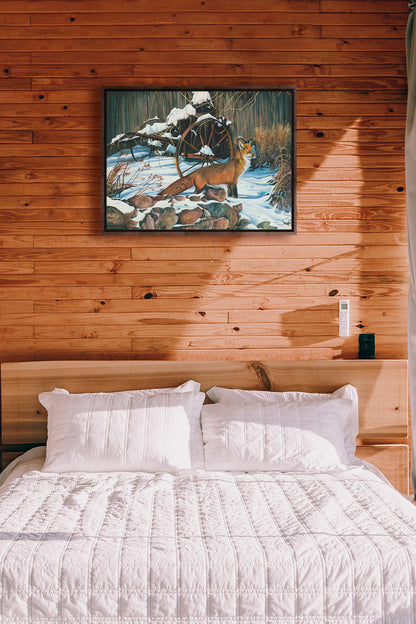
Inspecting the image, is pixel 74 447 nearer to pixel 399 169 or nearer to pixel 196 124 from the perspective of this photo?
pixel 196 124

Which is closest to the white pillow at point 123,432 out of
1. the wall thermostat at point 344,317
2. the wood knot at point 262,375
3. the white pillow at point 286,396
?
the white pillow at point 286,396

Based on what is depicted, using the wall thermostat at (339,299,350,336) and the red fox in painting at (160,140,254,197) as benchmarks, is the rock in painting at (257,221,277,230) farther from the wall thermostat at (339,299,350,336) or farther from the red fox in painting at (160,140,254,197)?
the wall thermostat at (339,299,350,336)

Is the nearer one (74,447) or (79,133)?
(74,447)

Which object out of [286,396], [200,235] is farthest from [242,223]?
[286,396]

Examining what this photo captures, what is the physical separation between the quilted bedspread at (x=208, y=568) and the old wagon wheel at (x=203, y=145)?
1.74 m

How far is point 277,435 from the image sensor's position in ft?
8.55

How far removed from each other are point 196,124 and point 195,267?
725mm

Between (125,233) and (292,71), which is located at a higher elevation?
(292,71)

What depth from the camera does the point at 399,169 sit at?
9.96 ft

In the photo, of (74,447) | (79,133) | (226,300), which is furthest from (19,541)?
(79,133)

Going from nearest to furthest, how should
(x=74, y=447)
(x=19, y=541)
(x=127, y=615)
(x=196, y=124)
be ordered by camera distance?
(x=127, y=615)
(x=19, y=541)
(x=74, y=447)
(x=196, y=124)

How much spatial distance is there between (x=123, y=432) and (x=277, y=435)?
686 millimetres

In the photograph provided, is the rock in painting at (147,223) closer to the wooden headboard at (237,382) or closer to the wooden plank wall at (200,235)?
the wooden plank wall at (200,235)

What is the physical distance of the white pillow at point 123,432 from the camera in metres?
2.52
